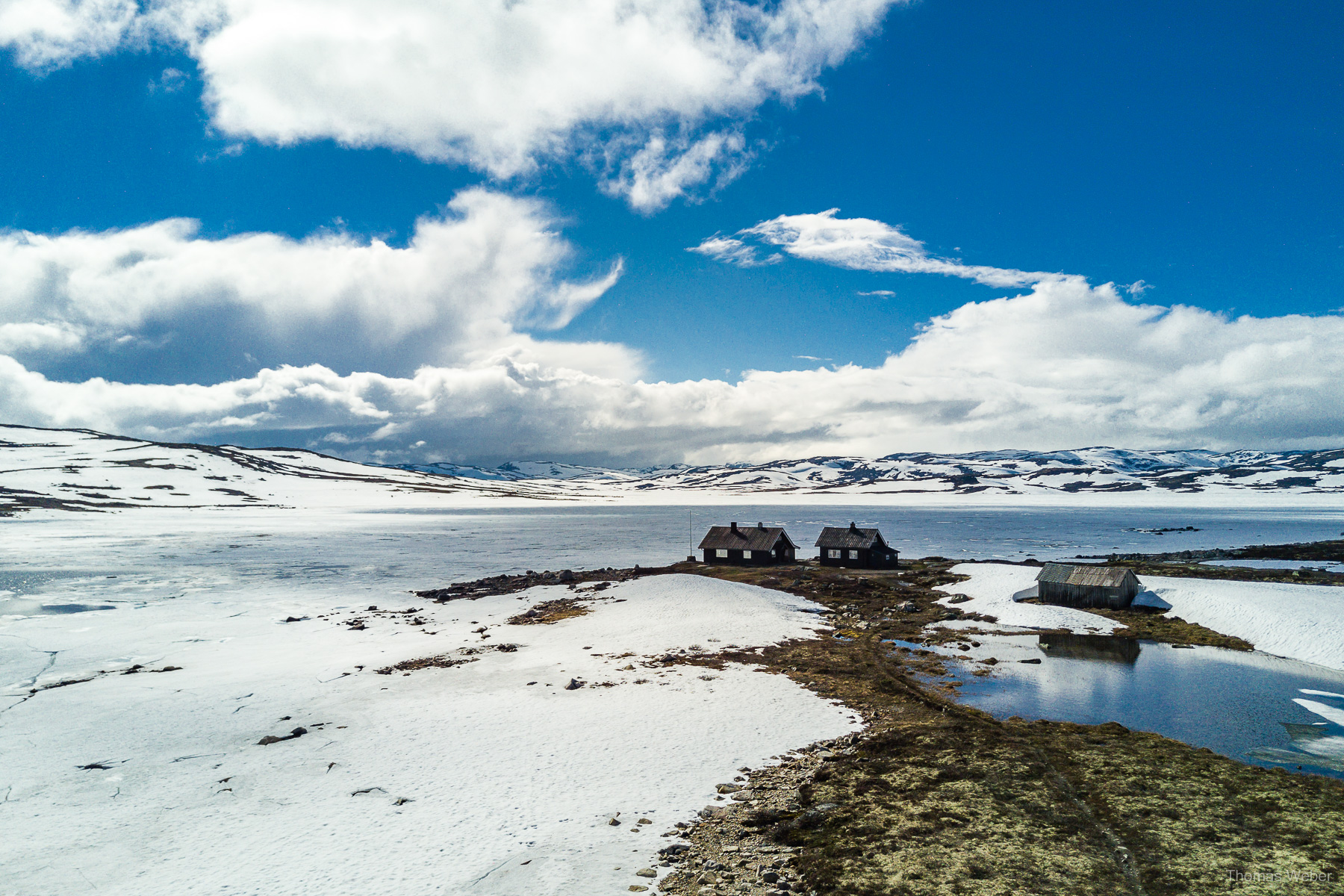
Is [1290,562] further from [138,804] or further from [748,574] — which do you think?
[138,804]

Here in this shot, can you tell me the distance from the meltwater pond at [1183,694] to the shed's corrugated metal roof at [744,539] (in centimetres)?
3311

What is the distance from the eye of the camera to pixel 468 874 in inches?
520

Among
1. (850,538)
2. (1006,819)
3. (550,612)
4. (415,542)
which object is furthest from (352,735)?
(415,542)

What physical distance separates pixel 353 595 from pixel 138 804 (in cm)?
3627

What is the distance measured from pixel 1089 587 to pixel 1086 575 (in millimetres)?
1032

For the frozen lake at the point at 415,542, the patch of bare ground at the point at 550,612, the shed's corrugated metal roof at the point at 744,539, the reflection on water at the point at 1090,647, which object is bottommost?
the frozen lake at the point at 415,542

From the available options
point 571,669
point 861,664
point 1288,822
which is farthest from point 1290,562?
point 571,669

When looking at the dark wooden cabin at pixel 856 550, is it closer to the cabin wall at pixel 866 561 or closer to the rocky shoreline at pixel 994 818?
the cabin wall at pixel 866 561

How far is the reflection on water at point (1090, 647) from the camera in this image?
33375 mm

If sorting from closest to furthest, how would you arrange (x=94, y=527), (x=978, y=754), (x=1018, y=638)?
(x=978, y=754) → (x=1018, y=638) → (x=94, y=527)

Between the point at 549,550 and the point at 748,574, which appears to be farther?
A: the point at 549,550

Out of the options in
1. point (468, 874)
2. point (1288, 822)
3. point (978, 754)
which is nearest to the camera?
point (468, 874)

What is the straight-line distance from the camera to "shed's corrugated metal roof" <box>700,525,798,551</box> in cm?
6856

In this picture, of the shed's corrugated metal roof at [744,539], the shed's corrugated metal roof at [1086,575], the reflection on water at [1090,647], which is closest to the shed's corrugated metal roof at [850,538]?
the shed's corrugated metal roof at [744,539]
